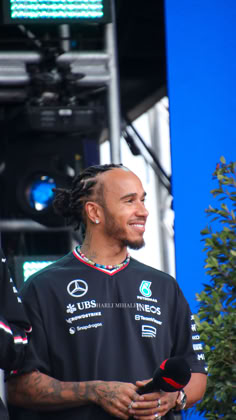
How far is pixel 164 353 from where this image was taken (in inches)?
107

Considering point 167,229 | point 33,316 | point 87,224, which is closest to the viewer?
point 33,316

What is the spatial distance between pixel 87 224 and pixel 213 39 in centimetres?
280

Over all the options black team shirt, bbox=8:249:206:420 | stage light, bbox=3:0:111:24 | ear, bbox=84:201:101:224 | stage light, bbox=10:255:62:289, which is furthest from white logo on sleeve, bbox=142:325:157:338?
stage light, bbox=3:0:111:24

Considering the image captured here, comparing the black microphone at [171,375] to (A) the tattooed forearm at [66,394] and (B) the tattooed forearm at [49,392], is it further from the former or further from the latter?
(B) the tattooed forearm at [49,392]

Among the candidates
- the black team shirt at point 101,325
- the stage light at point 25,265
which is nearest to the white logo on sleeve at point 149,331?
the black team shirt at point 101,325

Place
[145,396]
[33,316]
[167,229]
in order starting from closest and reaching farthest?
[145,396] → [33,316] → [167,229]

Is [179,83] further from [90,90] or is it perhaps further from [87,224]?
[87,224]

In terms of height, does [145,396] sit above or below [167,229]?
above

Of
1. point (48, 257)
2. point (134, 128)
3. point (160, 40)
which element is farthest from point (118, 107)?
point (48, 257)

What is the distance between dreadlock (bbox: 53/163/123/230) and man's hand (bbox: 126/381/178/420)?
680 mm

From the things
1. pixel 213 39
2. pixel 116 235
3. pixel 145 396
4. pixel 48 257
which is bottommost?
pixel 48 257

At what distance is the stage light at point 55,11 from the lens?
5.12m

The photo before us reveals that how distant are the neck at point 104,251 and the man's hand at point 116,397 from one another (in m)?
0.43

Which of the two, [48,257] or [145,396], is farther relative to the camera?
[48,257]
